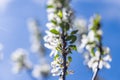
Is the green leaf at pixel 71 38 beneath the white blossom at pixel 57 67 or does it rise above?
above

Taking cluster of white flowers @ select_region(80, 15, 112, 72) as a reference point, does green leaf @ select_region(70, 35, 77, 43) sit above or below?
above

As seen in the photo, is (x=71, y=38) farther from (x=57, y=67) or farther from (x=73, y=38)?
(x=57, y=67)

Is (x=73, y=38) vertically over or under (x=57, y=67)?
over

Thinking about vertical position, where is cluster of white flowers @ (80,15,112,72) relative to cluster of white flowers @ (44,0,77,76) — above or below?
below

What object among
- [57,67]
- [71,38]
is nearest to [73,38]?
[71,38]

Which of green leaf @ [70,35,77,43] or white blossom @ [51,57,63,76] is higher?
green leaf @ [70,35,77,43]

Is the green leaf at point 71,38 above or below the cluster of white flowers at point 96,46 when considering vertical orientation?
above

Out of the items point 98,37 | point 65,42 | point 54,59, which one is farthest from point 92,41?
point 54,59

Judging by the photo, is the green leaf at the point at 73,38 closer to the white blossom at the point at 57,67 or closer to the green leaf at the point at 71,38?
the green leaf at the point at 71,38

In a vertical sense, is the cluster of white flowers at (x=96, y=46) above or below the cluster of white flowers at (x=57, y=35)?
below

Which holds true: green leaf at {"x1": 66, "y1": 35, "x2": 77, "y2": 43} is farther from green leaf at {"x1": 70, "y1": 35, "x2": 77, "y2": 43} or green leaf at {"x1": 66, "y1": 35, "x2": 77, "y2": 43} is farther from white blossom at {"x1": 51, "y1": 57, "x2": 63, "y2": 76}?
white blossom at {"x1": 51, "y1": 57, "x2": 63, "y2": 76}

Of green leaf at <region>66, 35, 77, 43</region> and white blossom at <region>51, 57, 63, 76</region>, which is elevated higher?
green leaf at <region>66, 35, 77, 43</region>
